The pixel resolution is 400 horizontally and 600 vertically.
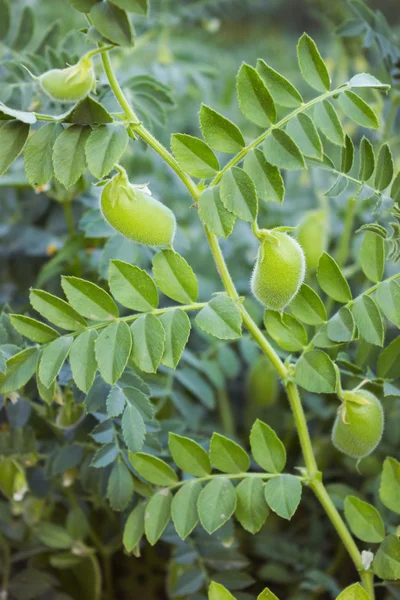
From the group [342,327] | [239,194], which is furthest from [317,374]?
[239,194]

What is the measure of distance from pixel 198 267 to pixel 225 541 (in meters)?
0.43

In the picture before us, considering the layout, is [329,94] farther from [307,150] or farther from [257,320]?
[257,320]

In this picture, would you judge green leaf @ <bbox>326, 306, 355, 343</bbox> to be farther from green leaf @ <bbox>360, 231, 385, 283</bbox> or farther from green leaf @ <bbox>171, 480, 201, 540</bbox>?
green leaf @ <bbox>171, 480, 201, 540</bbox>

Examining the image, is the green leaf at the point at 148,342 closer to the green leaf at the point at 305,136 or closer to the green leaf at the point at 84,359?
the green leaf at the point at 84,359

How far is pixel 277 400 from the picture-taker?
2.94 feet

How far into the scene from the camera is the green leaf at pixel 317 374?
486 mm

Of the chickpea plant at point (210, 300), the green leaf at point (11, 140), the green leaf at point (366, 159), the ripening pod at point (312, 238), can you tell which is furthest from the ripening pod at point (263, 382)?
the green leaf at point (11, 140)

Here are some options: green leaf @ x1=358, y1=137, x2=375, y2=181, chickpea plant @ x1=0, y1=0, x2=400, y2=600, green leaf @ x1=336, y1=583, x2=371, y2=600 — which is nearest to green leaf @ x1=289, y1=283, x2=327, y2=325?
chickpea plant @ x1=0, y1=0, x2=400, y2=600

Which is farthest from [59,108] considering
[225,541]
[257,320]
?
[225,541]

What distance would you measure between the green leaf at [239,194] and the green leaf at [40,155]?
0.41 ft

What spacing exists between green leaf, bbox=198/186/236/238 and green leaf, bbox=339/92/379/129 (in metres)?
0.12

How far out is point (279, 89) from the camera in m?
0.49

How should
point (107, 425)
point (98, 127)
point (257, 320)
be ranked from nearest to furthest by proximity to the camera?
point (98, 127) → point (107, 425) → point (257, 320)

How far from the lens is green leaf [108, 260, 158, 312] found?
49 cm
